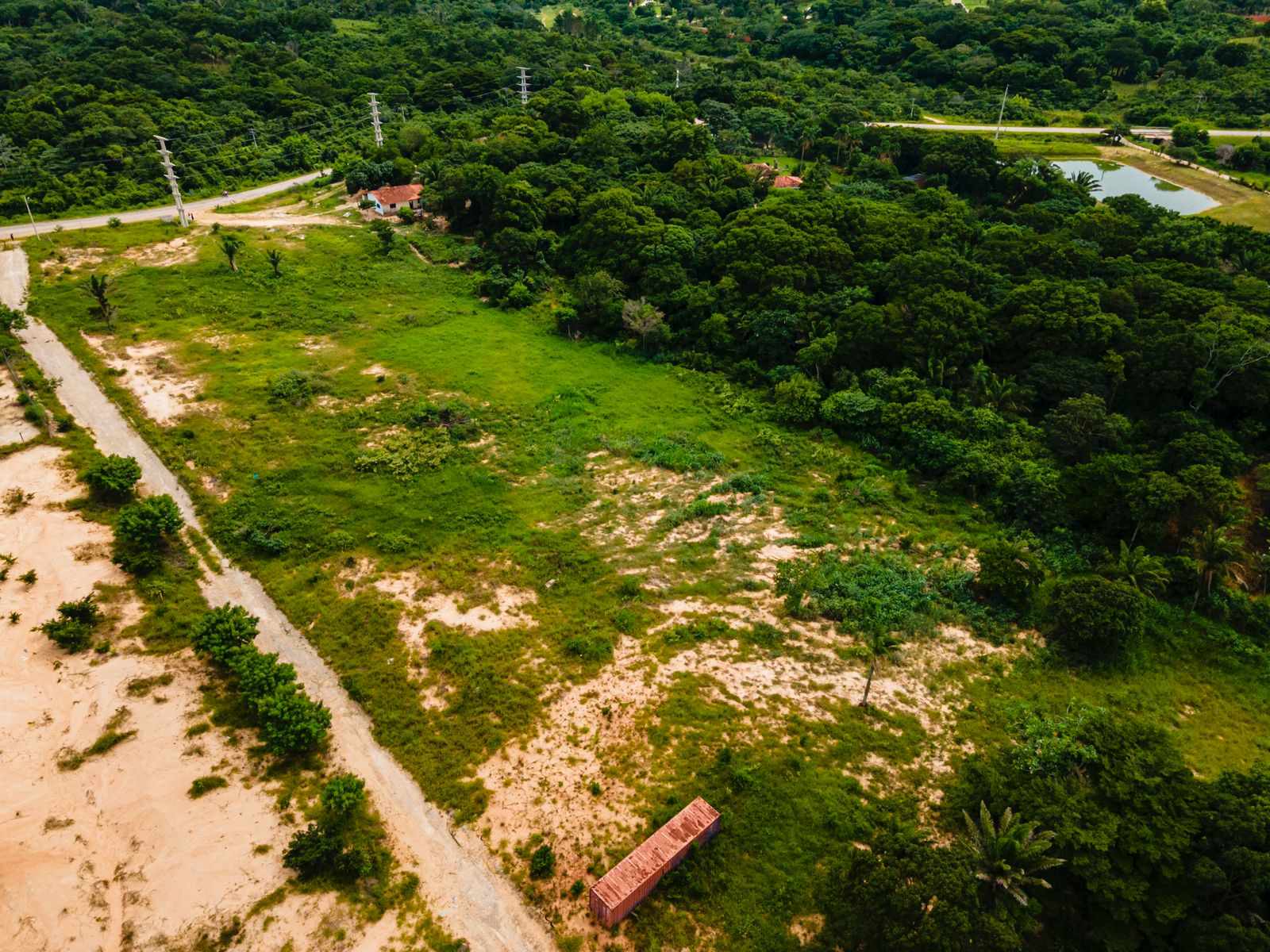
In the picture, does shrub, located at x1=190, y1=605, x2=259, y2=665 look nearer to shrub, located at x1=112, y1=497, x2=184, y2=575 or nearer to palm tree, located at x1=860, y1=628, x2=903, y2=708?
shrub, located at x1=112, y1=497, x2=184, y2=575

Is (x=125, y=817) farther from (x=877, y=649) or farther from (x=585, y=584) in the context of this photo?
(x=877, y=649)

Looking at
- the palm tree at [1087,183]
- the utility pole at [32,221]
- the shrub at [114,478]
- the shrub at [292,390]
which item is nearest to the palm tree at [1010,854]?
the shrub at [114,478]

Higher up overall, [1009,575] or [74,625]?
[1009,575]

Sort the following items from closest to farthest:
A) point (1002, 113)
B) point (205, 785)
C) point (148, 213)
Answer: point (205, 785), point (148, 213), point (1002, 113)

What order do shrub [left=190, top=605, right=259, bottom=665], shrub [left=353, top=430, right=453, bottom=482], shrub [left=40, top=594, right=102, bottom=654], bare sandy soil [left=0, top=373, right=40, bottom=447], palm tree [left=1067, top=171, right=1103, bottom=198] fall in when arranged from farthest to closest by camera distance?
palm tree [left=1067, top=171, right=1103, bottom=198], bare sandy soil [left=0, top=373, right=40, bottom=447], shrub [left=353, top=430, right=453, bottom=482], shrub [left=40, top=594, right=102, bottom=654], shrub [left=190, top=605, right=259, bottom=665]

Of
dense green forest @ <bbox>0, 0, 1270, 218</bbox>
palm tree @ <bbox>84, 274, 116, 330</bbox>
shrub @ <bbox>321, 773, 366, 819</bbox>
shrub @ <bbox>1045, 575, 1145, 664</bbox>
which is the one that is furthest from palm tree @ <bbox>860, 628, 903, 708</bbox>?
dense green forest @ <bbox>0, 0, 1270, 218</bbox>

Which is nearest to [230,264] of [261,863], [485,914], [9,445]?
[9,445]

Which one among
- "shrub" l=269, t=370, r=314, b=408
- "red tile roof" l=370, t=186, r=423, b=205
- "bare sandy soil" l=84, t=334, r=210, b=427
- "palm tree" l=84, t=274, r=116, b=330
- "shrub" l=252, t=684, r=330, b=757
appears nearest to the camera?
"shrub" l=252, t=684, r=330, b=757

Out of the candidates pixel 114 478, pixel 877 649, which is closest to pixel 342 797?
pixel 877 649
